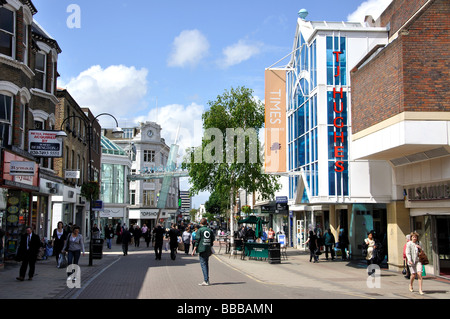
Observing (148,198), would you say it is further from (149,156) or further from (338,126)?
(338,126)

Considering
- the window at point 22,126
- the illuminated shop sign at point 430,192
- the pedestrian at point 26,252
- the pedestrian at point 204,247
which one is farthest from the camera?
the window at point 22,126

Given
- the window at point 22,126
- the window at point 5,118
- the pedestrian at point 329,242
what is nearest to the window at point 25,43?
the window at point 22,126

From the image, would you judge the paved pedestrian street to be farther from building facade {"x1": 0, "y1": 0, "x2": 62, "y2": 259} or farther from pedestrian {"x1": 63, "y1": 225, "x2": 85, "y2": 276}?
building facade {"x1": 0, "y1": 0, "x2": 62, "y2": 259}

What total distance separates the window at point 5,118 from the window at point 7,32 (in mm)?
1881

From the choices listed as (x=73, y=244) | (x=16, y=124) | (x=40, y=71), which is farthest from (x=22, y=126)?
(x=73, y=244)

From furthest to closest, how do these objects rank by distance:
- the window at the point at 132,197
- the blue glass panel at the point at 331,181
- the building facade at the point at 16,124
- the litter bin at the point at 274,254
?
the window at the point at 132,197 < the blue glass panel at the point at 331,181 < the litter bin at the point at 274,254 < the building facade at the point at 16,124

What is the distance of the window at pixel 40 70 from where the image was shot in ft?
80.2

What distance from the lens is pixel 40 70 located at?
24.8 metres

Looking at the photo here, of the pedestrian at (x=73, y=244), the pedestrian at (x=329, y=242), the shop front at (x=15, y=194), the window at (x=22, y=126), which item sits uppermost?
the window at (x=22, y=126)

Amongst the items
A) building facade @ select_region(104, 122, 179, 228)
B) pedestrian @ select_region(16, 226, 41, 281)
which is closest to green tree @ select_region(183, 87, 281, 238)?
pedestrian @ select_region(16, 226, 41, 281)

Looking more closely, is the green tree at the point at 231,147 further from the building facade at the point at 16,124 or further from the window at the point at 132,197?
the window at the point at 132,197

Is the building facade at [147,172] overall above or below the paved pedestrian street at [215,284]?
above

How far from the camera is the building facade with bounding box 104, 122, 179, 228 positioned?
231 feet
